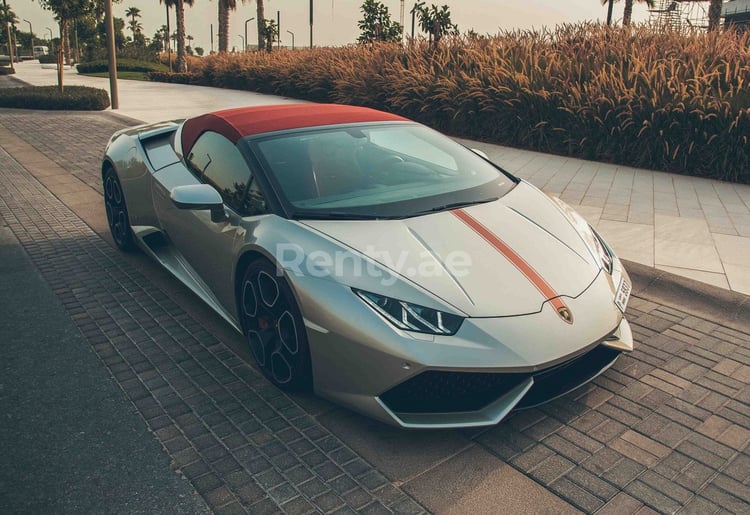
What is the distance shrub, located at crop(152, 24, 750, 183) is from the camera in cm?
910

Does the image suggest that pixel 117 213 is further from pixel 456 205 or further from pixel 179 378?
pixel 456 205

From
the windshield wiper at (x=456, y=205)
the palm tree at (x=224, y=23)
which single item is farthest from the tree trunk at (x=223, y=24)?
the windshield wiper at (x=456, y=205)

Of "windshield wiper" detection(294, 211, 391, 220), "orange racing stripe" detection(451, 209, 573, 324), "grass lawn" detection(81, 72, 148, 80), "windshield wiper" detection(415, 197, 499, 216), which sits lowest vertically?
"orange racing stripe" detection(451, 209, 573, 324)

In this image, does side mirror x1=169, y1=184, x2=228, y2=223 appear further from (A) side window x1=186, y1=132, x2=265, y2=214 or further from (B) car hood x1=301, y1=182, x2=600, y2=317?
(B) car hood x1=301, y1=182, x2=600, y2=317

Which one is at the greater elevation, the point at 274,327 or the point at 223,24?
the point at 223,24

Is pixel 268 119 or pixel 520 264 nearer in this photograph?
pixel 520 264

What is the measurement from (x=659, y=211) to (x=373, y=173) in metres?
4.49

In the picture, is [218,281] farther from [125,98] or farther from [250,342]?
[125,98]

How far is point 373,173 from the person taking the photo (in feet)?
12.7

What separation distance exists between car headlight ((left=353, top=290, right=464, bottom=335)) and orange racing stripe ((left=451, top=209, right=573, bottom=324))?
0.49m

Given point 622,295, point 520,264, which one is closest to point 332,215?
point 520,264

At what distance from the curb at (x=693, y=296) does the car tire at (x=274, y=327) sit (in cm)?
286

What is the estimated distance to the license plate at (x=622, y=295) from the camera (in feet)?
10.7

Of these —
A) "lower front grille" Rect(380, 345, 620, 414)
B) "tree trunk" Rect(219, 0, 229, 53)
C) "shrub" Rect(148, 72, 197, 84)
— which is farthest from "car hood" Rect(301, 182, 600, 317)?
"tree trunk" Rect(219, 0, 229, 53)
